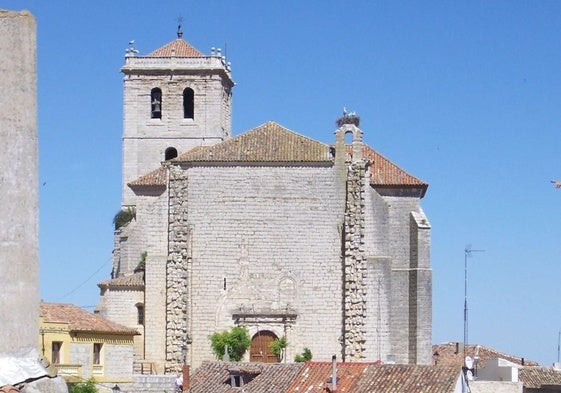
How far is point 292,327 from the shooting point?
136ft

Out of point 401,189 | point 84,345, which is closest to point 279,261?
point 401,189

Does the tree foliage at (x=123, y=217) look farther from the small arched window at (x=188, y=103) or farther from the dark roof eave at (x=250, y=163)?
the dark roof eave at (x=250, y=163)

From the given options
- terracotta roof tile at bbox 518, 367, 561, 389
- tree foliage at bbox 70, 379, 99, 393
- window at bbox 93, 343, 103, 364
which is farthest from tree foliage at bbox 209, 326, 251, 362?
terracotta roof tile at bbox 518, 367, 561, 389

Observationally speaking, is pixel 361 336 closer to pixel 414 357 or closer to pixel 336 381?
pixel 414 357

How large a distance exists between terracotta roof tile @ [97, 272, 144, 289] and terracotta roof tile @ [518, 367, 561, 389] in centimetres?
1222

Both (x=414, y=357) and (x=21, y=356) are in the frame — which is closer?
(x=21, y=356)

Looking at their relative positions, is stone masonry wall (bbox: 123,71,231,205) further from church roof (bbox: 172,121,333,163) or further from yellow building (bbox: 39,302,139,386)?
yellow building (bbox: 39,302,139,386)

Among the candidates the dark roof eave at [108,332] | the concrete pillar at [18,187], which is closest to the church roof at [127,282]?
the dark roof eave at [108,332]

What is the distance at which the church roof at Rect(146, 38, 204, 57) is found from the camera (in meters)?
58.8

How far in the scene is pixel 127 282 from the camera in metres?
42.8

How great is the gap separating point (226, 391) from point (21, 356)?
28.3 metres

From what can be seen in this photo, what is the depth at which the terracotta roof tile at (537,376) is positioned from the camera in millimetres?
42625

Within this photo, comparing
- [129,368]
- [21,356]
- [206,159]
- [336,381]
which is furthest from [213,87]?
[21,356]

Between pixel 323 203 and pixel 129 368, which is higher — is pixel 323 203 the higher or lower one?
the higher one
